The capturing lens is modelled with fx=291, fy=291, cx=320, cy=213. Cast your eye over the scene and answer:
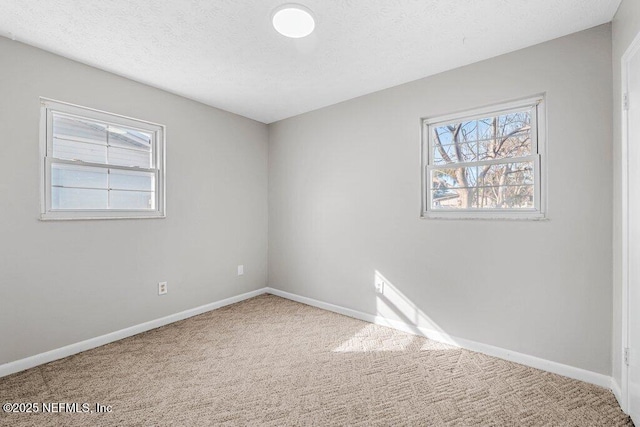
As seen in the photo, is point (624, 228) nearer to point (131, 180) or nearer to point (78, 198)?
point (131, 180)

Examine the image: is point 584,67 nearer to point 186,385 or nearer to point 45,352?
point 186,385

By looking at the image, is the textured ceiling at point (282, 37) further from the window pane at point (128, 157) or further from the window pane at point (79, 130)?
the window pane at point (128, 157)

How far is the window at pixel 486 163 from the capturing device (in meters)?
2.25

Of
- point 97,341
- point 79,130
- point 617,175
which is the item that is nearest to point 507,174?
point 617,175

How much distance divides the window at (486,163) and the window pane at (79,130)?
9.76 feet

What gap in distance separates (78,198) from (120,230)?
0.41 metres

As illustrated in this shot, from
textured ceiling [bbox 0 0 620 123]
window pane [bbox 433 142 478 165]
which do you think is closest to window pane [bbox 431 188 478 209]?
window pane [bbox 433 142 478 165]

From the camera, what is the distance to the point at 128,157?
2.80 meters

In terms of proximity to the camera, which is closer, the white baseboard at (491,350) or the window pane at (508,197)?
the white baseboard at (491,350)

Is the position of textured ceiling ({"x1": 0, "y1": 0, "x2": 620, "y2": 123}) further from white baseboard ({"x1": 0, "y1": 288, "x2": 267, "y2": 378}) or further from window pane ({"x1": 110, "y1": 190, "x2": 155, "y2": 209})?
white baseboard ({"x1": 0, "y1": 288, "x2": 267, "y2": 378})

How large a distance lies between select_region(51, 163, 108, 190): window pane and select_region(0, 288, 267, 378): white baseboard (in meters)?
1.33

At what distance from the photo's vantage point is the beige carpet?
1.68 meters

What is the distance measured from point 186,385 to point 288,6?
2542mm

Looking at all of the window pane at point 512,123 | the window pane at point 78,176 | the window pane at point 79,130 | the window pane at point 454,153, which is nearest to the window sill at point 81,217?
the window pane at point 78,176
